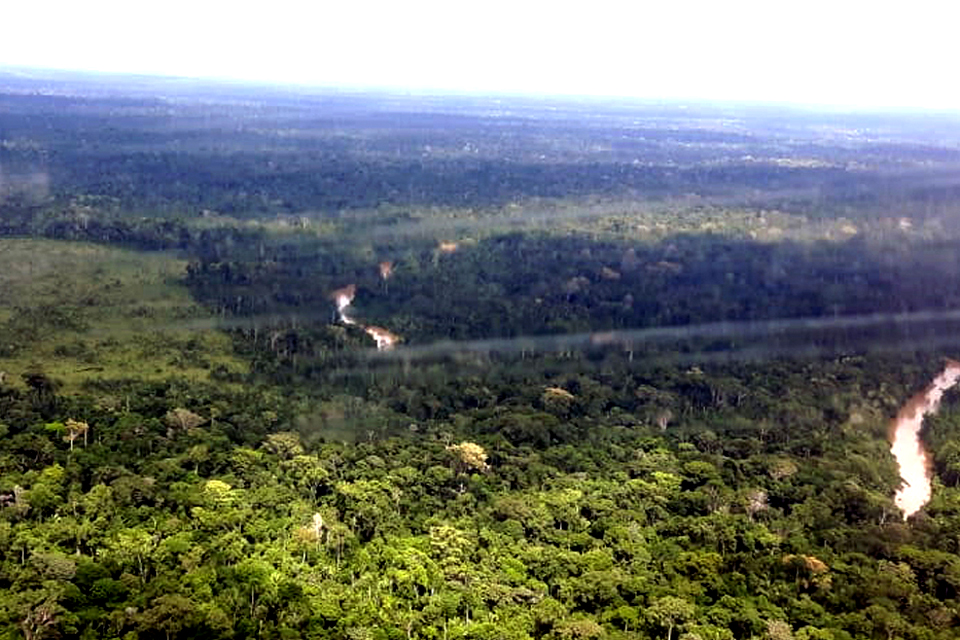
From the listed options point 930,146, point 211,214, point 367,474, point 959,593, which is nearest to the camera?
point 959,593

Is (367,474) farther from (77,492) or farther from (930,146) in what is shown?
(930,146)

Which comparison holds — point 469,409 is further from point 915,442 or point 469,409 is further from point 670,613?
point 915,442

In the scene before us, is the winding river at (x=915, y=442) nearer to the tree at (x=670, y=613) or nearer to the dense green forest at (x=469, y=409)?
the dense green forest at (x=469, y=409)

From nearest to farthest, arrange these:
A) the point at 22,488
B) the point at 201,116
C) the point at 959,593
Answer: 1. the point at 959,593
2. the point at 22,488
3. the point at 201,116

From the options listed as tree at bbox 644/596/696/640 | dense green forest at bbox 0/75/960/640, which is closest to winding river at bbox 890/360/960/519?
dense green forest at bbox 0/75/960/640

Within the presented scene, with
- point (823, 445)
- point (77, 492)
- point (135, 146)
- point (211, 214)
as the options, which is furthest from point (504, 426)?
point (135, 146)

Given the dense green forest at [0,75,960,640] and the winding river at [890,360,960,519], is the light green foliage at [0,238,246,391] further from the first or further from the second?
the winding river at [890,360,960,519]

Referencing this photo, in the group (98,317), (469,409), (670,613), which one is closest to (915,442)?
(469,409)
